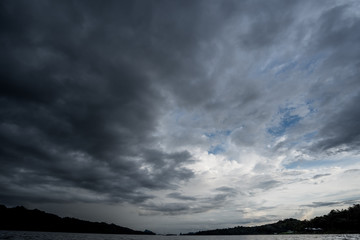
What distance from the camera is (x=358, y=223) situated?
19938 centimetres
